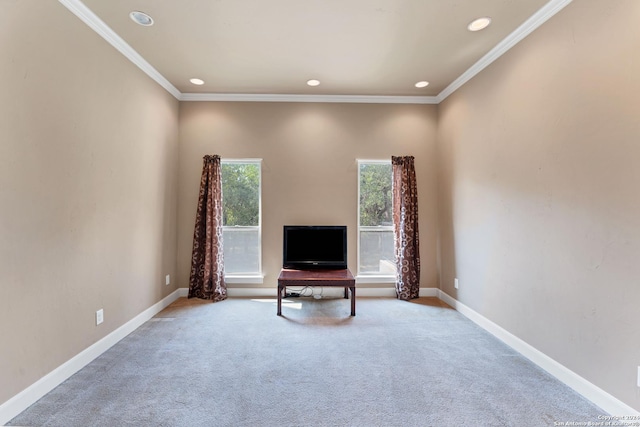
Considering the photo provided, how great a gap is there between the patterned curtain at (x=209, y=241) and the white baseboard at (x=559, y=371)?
11.4 feet

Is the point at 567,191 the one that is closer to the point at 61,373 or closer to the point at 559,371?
the point at 559,371

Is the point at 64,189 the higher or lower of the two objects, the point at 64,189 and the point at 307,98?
the lower

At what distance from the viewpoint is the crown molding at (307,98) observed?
430cm

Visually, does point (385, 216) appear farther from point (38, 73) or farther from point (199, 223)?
point (38, 73)

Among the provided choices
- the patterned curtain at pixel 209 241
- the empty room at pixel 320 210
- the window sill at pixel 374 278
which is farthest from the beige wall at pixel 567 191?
the patterned curtain at pixel 209 241

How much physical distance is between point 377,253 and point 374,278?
389mm

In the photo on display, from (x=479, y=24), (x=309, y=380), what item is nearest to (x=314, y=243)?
(x=309, y=380)

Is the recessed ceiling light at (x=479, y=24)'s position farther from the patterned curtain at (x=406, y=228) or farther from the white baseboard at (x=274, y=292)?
the white baseboard at (x=274, y=292)

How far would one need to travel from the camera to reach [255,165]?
442 centimetres

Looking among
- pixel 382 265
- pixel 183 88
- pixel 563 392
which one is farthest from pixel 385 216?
pixel 183 88

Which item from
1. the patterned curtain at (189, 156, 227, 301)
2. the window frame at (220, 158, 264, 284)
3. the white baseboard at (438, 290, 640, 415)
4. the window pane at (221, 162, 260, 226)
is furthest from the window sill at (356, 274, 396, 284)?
the patterned curtain at (189, 156, 227, 301)

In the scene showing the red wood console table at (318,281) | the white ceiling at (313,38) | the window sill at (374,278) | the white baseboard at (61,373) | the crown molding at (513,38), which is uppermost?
the white ceiling at (313,38)

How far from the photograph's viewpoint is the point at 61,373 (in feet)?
7.24

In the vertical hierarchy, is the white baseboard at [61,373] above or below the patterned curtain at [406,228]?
below
